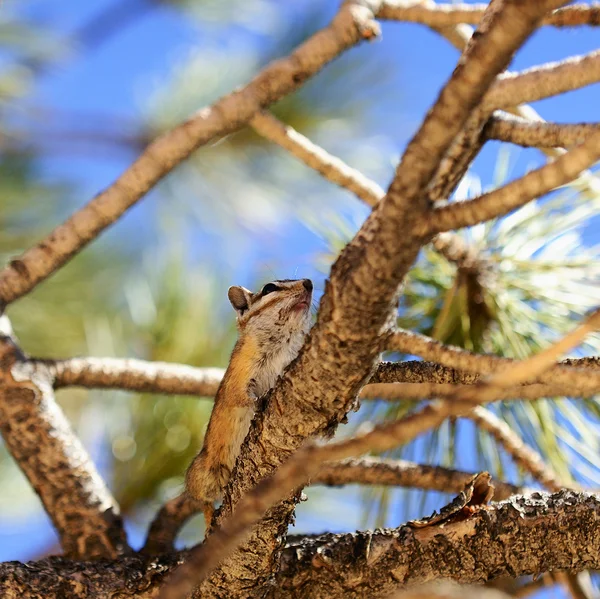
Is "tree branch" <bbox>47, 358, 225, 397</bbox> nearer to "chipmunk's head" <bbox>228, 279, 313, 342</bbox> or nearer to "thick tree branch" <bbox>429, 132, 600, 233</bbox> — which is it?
"chipmunk's head" <bbox>228, 279, 313, 342</bbox>

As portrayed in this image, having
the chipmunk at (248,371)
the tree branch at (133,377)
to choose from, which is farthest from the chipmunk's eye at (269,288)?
the tree branch at (133,377)

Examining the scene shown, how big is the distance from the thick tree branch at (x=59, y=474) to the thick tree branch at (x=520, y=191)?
129 centimetres

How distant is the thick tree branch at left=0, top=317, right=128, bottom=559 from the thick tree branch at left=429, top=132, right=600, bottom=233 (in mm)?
1293

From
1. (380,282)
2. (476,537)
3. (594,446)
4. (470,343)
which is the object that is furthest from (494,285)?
(380,282)

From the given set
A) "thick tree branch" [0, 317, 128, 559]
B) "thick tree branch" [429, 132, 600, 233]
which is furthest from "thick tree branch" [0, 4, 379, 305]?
"thick tree branch" [429, 132, 600, 233]

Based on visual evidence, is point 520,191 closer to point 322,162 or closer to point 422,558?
point 422,558

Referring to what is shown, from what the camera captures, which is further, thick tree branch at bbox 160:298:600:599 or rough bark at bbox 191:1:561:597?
rough bark at bbox 191:1:561:597

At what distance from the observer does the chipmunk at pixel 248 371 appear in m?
1.96

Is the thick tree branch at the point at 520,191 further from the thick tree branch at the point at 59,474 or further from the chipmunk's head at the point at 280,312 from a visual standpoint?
the thick tree branch at the point at 59,474

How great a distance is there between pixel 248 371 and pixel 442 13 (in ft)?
3.91

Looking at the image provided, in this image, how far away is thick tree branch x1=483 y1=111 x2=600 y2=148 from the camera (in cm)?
183

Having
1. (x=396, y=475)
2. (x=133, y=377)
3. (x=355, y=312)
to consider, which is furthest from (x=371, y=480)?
(x=355, y=312)

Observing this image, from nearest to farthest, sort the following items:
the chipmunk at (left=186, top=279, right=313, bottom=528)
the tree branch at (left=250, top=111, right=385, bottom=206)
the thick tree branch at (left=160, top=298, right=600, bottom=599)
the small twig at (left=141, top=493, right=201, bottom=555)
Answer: the thick tree branch at (left=160, top=298, right=600, bottom=599) → the chipmunk at (left=186, top=279, right=313, bottom=528) → the small twig at (left=141, top=493, right=201, bottom=555) → the tree branch at (left=250, top=111, right=385, bottom=206)

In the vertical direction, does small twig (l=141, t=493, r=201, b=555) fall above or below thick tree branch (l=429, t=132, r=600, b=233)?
above
